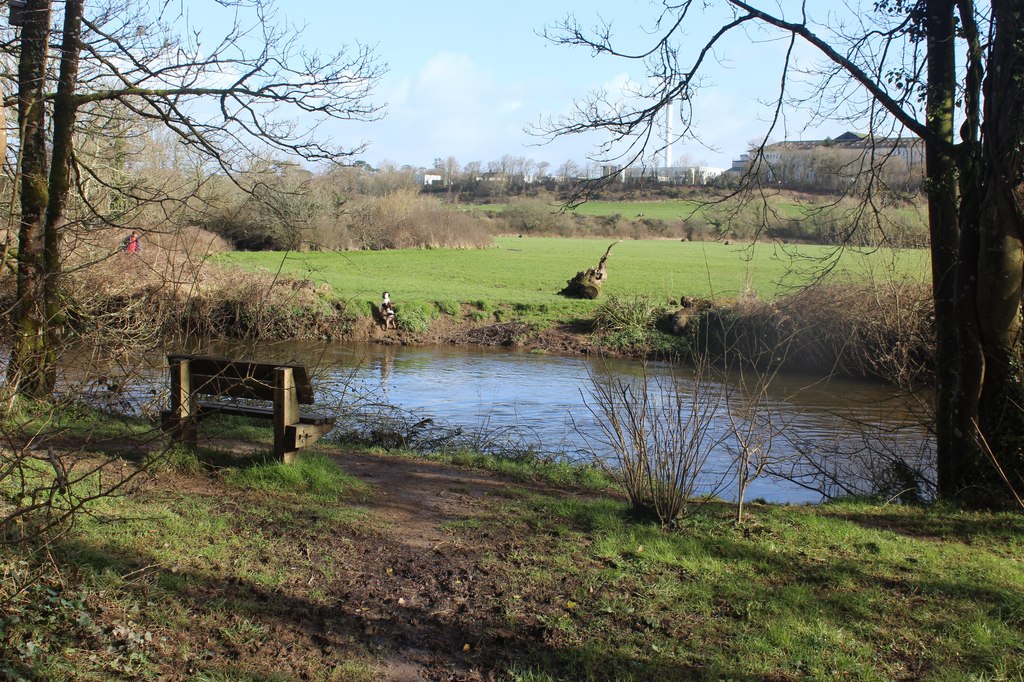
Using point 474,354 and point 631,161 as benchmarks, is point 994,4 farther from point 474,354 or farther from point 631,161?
point 474,354

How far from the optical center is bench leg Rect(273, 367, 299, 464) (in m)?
7.30

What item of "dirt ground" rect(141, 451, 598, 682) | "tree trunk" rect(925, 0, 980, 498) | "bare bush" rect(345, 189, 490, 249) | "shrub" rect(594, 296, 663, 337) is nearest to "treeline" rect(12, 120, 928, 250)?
"bare bush" rect(345, 189, 490, 249)

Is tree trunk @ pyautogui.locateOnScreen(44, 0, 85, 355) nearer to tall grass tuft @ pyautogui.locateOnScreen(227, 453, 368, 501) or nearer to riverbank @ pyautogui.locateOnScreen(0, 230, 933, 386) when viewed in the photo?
riverbank @ pyautogui.locateOnScreen(0, 230, 933, 386)

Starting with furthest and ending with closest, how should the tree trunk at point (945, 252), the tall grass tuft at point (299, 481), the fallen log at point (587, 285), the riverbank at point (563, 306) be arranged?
the fallen log at point (587, 285) → the riverbank at point (563, 306) → the tree trunk at point (945, 252) → the tall grass tuft at point (299, 481)

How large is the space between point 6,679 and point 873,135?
9405 millimetres

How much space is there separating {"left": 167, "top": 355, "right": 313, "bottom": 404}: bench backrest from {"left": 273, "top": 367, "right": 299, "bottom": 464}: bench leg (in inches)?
3.0

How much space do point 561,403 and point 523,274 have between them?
23.9 m

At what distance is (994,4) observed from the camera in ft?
24.5

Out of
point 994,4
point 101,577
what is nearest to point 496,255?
point 994,4

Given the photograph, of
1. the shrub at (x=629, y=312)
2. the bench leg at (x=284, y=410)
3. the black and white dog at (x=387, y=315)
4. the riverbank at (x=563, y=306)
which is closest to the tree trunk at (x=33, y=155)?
the riverbank at (x=563, y=306)

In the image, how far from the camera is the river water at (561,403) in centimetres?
1005

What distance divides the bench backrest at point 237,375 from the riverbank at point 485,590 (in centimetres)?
66

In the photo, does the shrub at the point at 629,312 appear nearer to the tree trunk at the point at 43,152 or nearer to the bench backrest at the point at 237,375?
the tree trunk at the point at 43,152

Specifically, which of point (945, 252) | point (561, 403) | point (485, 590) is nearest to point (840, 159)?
point (945, 252)
